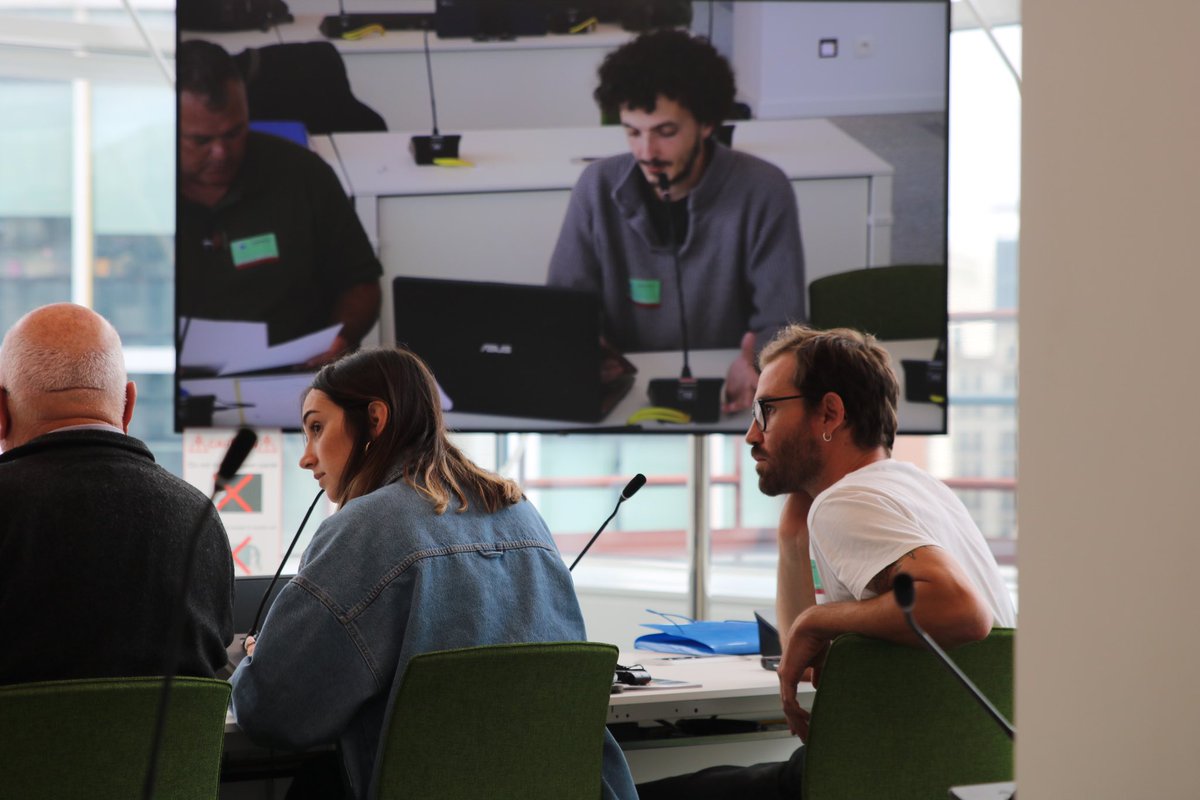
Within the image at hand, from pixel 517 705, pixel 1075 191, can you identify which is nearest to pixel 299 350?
pixel 517 705

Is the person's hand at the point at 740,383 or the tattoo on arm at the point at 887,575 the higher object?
the person's hand at the point at 740,383

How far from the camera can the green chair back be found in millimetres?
3635

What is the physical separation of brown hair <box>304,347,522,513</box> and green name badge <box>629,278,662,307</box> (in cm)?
145

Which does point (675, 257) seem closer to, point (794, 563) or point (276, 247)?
point (276, 247)

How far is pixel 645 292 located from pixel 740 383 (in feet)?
1.25

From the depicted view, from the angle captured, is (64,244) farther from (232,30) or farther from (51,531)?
(51,531)

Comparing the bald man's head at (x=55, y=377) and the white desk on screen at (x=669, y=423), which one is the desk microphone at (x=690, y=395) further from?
the bald man's head at (x=55, y=377)

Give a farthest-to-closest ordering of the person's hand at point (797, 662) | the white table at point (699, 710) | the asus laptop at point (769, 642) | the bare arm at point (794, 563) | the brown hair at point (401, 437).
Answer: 1. the asus laptop at point (769, 642)
2. the bare arm at point (794, 563)
3. the white table at point (699, 710)
4. the brown hair at point (401, 437)
5. the person's hand at point (797, 662)

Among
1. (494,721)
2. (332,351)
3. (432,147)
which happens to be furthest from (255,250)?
(494,721)

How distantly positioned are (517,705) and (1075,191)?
1.24 metres

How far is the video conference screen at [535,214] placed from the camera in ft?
11.9

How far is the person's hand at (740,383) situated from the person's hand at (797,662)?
1562 millimetres

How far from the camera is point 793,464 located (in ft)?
7.80

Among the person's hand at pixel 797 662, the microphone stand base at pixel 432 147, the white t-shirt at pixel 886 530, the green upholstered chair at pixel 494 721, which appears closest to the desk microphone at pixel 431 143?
the microphone stand base at pixel 432 147
